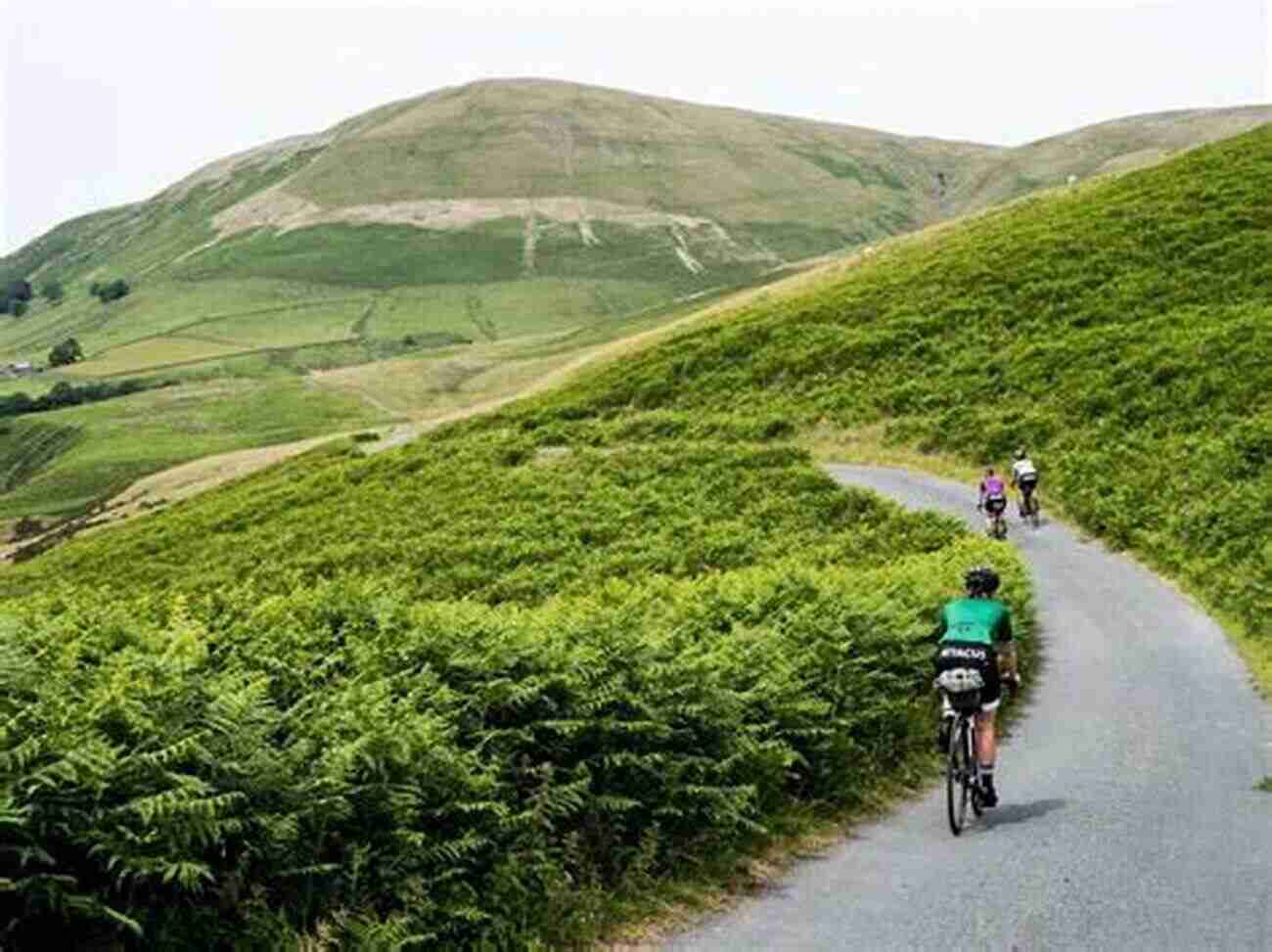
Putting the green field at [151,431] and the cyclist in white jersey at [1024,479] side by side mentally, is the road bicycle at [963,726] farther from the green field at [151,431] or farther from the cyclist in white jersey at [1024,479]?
the green field at [151,431]

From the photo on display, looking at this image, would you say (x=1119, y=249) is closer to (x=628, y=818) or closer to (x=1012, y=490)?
(x=1012, y=490)

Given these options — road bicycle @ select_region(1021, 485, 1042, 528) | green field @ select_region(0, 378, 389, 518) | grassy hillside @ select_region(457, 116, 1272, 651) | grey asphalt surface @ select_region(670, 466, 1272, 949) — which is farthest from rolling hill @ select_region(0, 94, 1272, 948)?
green field @ select_region(0, 378, 389, 518)

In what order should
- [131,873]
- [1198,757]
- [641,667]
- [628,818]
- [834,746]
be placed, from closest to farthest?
[131,873] < [628,818] < [641,667] < [834,746] < [1198,757]

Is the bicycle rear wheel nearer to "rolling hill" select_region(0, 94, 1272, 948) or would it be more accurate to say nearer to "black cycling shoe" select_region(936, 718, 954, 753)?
"black cycling shoe" select_region(936, 718, 954, 753)

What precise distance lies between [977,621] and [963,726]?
1222 mm

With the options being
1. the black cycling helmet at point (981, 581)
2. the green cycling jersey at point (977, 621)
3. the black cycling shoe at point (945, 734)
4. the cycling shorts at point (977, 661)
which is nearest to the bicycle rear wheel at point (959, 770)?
the black cycling shoe at point (945, 734)

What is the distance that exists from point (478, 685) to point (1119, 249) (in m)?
73.0

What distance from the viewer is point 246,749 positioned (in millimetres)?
9188

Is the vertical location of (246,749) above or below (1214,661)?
above

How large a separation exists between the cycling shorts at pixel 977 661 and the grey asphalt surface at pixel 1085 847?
1.39 meters

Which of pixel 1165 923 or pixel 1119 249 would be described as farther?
pixel 1119 249

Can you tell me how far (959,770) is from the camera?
15914 millimetres

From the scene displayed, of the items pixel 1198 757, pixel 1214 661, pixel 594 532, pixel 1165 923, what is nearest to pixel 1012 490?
pixel 594 532

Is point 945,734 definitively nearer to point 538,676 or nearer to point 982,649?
point 982,649
